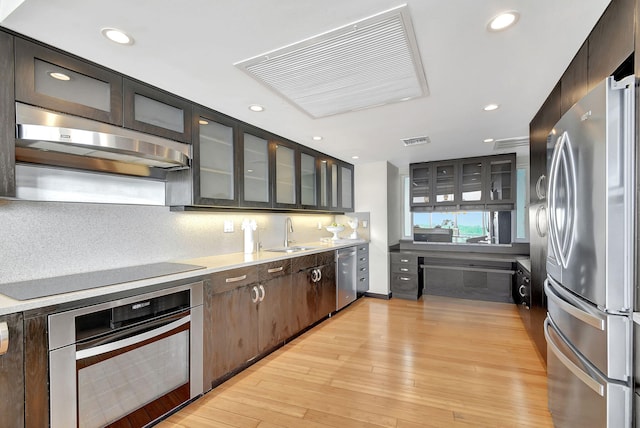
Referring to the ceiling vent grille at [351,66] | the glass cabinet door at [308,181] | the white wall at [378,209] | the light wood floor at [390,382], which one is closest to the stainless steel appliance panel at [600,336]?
the light wood floor at [390,382]

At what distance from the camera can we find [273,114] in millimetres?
2734

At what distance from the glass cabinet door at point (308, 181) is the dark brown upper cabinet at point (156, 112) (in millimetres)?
1724

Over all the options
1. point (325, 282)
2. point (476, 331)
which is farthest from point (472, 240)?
point (325, 282)

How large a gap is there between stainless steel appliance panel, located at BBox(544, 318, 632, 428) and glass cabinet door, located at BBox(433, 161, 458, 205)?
10.9 ft

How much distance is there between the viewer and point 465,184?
4.77 metres

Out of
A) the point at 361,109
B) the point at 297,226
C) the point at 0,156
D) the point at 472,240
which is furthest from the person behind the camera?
the point at 472,240

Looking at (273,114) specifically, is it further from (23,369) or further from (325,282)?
(23,369)

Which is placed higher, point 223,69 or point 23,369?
point 223,69

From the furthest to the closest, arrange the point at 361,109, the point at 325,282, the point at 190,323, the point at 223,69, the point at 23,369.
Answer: the point at 325,282 → the point at 361,109 → the point at 190,323 → the point at 223,69 → the point at 23,369

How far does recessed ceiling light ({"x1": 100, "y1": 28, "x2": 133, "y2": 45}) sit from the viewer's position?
1507 millimetres

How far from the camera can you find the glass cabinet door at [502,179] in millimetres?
4461

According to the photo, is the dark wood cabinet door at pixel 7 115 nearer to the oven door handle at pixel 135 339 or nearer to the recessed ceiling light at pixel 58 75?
the recessed ceiling light at pixel 58 75

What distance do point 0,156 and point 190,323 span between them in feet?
4.58

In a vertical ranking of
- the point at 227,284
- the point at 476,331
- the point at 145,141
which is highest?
the point at 145,141
